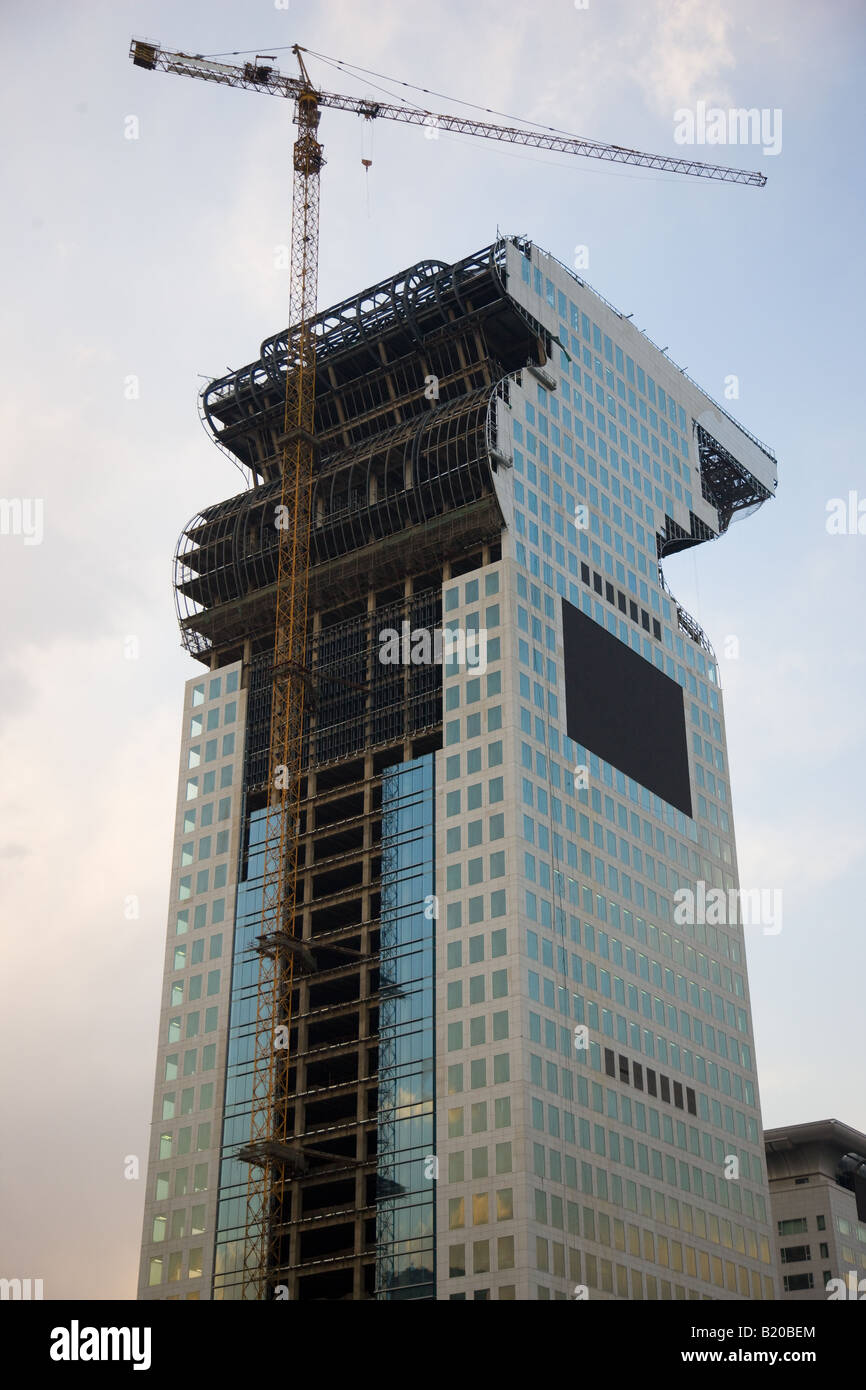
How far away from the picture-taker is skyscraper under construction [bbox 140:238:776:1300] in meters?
127

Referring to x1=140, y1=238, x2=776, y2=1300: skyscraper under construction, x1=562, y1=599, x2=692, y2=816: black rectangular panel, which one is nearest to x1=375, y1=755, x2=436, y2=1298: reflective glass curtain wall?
x1=140, y1=238, x2=776, y2=1300: skyscraper under construction

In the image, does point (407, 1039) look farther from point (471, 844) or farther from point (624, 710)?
point (624, 710)

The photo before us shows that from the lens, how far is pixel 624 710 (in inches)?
6093

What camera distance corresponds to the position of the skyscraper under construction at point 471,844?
418 feet

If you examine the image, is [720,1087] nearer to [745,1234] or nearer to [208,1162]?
[745,1234]

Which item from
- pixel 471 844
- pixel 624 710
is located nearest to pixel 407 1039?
pixel 471 844

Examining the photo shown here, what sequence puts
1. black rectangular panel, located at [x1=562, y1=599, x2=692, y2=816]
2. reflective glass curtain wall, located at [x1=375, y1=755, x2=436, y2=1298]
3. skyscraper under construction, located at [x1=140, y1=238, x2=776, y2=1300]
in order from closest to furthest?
reflective glass curtain wall, located at [x1=375, y1=755, x2=436, y2=1298] → skyscraper under construction, located at [x1=140, y1=238, x2=776, y2=1300] → black rectangular panel, located at [x1=562, y1=599, x2=692, y2=816]

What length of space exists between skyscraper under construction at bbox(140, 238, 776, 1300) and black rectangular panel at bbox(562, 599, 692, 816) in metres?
0.43

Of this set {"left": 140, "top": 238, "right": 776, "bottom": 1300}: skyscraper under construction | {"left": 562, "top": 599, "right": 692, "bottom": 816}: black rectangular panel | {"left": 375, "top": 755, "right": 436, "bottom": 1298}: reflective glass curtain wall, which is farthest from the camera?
{"left": 562, "top": 599, "right": 692, "bottom": 816}: black rectangular panel

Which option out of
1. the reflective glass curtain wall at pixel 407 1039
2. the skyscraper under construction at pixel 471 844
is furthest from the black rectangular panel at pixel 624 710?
the reflective glass curtain wall at pixel 407 1039

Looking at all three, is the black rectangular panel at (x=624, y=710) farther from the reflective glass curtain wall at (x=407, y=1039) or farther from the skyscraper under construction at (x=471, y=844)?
the reflective glass curtain wall at (x=407, y=1039)

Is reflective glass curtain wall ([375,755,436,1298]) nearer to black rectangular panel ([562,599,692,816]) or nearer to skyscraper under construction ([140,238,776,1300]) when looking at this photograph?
skyscraper under construction ([140,238,776,1300])

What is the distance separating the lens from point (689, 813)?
16050 cm

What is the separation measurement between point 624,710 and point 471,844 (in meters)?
26.6
